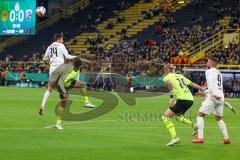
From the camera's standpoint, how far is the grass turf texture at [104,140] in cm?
1240

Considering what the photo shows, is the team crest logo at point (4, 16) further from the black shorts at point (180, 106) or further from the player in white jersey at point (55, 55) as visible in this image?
the black shorts at point (180, 106)

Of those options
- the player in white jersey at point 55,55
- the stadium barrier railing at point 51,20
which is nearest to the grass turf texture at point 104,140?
the player in white jersey at point 55,55

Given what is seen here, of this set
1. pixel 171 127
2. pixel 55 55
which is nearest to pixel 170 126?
pixel 171 127

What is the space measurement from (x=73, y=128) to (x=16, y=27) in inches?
1537

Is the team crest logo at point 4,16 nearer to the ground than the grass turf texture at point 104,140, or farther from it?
farther from it

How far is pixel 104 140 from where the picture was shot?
14977 mm

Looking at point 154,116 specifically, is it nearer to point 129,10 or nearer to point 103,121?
point 103,121

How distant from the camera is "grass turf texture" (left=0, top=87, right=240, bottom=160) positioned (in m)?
12.4
